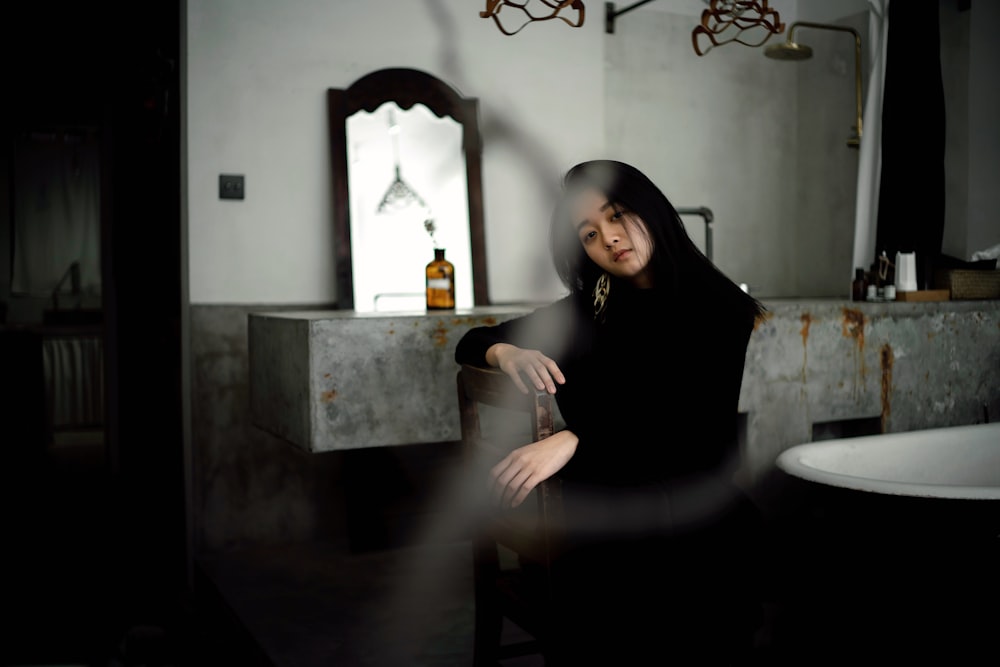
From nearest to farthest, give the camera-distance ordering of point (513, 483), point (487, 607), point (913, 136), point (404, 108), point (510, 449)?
point (513, 483) → point (510, 449) → point (487, 607) → point (404, 108) → point (913, 136)

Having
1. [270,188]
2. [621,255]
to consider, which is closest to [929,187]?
[621,255]

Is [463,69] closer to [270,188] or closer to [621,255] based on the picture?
[270,188]

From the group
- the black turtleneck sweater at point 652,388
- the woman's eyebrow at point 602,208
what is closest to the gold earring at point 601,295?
the black turtleneck sweater at point 652,388

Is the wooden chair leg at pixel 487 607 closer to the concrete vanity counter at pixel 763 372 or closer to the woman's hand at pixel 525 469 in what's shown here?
the woman's hand at pixel 525 469

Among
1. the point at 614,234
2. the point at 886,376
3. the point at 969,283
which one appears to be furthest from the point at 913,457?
the point at 614,234

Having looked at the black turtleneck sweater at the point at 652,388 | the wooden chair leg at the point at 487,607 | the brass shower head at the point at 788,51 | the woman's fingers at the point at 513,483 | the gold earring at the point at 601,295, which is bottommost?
the wooden chair leg at the point at 487,607

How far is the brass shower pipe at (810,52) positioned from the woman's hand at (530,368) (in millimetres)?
2198

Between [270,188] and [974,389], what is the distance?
8.71ft

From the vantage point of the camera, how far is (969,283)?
3.24m

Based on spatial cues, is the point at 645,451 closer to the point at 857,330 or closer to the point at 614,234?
the point at 614,234

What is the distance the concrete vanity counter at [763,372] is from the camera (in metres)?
2.27

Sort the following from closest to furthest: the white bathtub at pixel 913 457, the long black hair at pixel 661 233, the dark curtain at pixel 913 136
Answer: the long black hair at pixel 661 233 < the white bathtub at pixel 913 457 < the dark curtain at pixel 913 136

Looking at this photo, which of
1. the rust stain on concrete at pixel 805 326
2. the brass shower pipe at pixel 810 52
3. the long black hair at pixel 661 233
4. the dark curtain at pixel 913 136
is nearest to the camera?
the long black hair at pixel 661 233

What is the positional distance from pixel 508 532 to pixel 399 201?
6.39 ft
